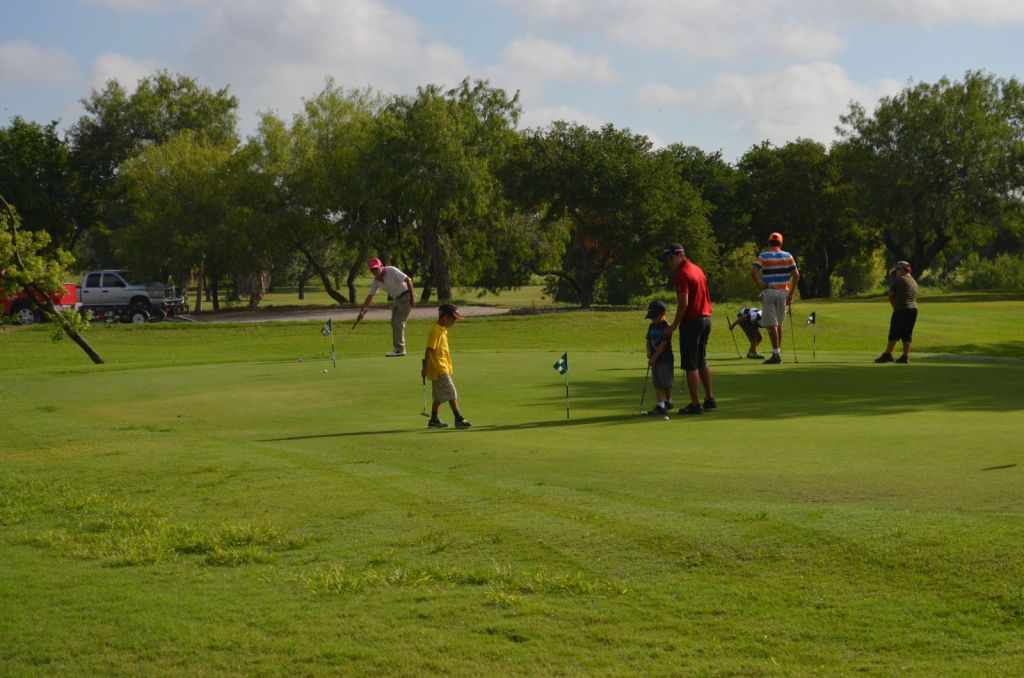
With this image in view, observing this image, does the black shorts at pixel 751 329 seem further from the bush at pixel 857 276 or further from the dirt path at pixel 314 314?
the bush at pixel 857 276

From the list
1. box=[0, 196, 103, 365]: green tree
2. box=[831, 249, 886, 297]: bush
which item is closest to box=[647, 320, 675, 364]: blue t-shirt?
box=[0, 196, 103, 365]: green tree

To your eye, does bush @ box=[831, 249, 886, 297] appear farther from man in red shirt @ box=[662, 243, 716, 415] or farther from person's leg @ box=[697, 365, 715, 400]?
person's leg @ box=[697, 365, 715, 400]

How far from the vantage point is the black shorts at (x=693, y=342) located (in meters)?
15.0

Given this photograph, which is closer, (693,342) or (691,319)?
(693,342)

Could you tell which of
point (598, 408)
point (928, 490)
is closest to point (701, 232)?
point (598, 408)

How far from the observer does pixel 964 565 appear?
6781 mm

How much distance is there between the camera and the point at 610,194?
2195 inches

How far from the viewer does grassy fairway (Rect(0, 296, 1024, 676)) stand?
19.4 ft

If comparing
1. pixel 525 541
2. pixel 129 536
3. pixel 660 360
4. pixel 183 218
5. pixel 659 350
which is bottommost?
pixel 129 536

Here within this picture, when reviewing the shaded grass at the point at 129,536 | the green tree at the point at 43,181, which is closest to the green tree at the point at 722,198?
the green tree at the point at 43,181

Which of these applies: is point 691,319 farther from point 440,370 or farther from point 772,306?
point 772,306

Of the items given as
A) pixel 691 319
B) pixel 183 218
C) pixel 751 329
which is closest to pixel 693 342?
pixel 691 319

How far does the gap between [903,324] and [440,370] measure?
11055 millimetres

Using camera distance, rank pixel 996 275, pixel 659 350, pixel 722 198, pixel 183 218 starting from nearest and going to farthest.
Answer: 1. pixel 659 350
2. pixel 183 218
3. pixel 996 275
4. pixel 722 198
